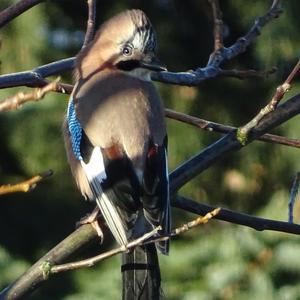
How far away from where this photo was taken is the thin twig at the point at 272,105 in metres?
3.45

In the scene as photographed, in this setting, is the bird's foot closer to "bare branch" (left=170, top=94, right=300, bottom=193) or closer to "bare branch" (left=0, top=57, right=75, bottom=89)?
"bare branch" (left=170, top=94, right=300, bottom=193)

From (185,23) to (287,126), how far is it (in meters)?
1.33

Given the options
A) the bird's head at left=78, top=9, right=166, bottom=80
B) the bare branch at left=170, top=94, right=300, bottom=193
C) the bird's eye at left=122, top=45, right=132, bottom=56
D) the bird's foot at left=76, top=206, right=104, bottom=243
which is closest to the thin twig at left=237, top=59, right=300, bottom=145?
the bare branch at left=170, top=94, right=300, bottom=193

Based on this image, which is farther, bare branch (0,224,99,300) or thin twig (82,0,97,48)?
thin twig (82,0,97,48)

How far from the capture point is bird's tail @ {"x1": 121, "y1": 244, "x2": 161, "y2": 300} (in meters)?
3.81

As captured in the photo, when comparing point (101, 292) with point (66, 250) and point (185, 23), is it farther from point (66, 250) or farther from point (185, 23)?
point (66, 250)

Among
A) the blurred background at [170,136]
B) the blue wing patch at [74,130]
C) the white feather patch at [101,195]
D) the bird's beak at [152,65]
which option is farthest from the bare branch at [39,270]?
the blurred background at [170,136]

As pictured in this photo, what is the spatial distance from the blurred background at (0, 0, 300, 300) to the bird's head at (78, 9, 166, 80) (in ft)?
7.36

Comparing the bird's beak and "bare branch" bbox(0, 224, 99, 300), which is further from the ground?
the bird's beak

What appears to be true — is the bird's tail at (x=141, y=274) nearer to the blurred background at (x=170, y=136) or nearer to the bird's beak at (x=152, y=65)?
the bird's beak at (x=152, y=65)

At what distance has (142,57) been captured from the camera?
447 cm

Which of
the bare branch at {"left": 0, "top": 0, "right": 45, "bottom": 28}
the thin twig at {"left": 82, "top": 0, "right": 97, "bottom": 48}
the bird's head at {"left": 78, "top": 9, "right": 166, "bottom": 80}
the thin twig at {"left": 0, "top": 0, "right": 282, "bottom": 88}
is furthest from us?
the bird's head at {"left": 78, "top": 9, "right": 166, "bottom": 80}

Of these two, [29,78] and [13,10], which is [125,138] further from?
[13,10]

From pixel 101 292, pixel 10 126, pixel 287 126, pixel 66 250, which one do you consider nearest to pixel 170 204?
pixel 66 250
